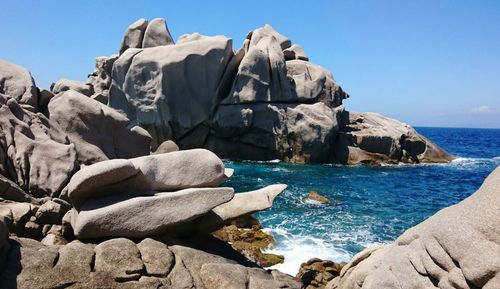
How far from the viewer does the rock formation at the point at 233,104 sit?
4000 cm

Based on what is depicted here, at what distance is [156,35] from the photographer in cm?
4525

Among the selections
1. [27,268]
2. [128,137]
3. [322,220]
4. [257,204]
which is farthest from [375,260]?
[322,220]

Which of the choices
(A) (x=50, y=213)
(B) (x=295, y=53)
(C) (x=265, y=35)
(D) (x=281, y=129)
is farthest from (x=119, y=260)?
(B) (x=295, y=53)

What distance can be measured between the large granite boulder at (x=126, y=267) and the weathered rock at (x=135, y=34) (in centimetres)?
4142

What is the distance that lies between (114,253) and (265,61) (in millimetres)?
35368

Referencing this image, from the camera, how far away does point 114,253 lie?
299 inches

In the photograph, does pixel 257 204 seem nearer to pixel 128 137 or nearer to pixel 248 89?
pixel 128 137

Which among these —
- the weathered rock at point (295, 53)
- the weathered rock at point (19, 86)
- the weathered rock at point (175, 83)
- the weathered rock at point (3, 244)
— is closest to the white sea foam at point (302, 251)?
the weathered rock at point (3, 244)

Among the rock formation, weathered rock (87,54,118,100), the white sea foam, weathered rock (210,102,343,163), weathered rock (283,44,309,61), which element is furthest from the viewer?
weathered rock (283,44,309,61)

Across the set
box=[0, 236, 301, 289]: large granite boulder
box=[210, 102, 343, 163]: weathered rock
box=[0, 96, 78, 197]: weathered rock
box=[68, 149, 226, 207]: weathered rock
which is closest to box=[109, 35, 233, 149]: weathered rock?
box=[210, 102, 343, 163]: weathered rock

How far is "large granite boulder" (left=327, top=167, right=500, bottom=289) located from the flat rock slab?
3822 millimetres

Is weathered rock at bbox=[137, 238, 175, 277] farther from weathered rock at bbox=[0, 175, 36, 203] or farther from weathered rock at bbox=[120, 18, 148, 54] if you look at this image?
weathered rock at bbox=[120, 18, 148, 54]

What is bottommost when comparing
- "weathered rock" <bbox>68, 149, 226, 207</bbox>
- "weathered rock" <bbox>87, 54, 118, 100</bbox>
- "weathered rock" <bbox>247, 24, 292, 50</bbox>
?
"weathered rock" <bbox>68, 149, 226, 207</bbox>

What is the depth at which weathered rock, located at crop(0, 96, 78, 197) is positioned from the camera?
11047mm
